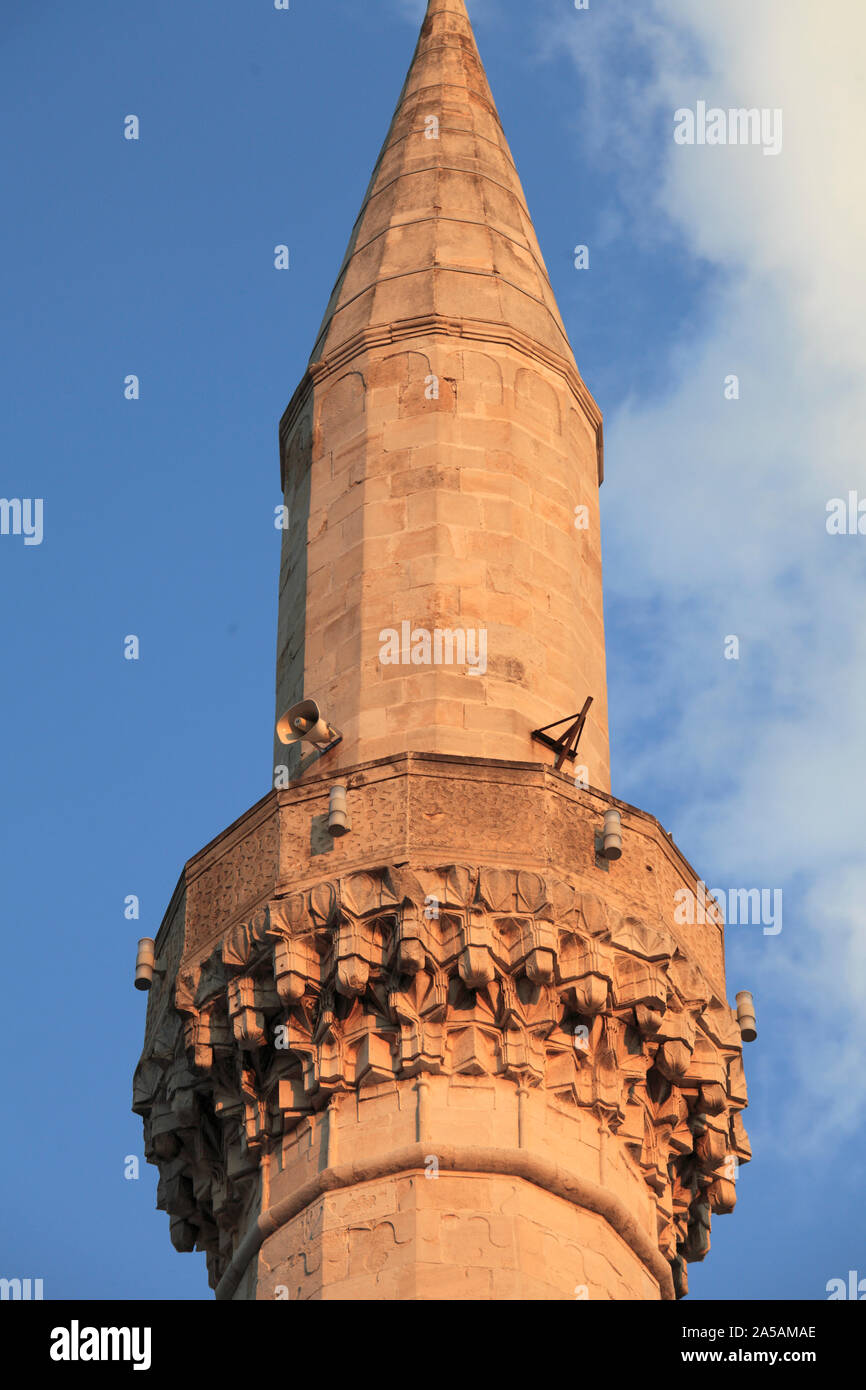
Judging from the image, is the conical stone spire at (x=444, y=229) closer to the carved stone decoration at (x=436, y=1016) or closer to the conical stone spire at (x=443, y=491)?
the conical stone spire at (x=443, y=491)

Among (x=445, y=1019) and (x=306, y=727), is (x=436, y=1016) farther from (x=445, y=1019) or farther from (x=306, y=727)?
(x=306, y=727)

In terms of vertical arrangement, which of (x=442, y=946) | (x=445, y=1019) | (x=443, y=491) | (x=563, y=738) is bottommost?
(x=445, y=1019)

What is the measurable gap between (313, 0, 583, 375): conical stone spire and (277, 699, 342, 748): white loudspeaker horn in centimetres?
375

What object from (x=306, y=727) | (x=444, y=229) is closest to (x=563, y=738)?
(x=306, y=727)

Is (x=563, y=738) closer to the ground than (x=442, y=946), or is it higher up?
higher up

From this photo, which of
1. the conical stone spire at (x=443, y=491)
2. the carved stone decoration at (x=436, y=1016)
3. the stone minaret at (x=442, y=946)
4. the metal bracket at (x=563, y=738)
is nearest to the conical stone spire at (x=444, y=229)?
the conical stone spire at (x=443, y=491)

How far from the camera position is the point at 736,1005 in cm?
1947

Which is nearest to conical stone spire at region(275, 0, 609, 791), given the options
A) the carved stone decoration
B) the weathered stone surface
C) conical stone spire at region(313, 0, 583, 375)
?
conical stone spire at region(313, 0, 583, 375)

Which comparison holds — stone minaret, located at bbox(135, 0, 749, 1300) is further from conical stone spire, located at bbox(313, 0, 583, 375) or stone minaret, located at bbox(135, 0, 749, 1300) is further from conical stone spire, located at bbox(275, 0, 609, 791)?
conical stone spire, located at bbox(313, 0, 583, 375)

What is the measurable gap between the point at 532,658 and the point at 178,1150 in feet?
13.3

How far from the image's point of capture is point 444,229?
22453 mm

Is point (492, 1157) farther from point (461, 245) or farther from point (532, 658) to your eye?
point (461, 245)

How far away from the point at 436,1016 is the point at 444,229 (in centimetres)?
735
